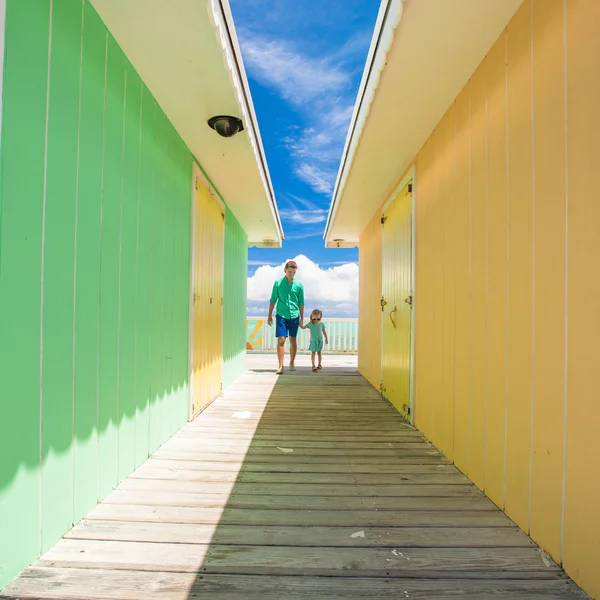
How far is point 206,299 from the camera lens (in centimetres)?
388

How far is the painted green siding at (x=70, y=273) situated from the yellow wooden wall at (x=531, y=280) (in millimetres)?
1844

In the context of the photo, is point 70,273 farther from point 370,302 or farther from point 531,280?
point 370,302

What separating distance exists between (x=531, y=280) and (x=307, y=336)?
8.26m

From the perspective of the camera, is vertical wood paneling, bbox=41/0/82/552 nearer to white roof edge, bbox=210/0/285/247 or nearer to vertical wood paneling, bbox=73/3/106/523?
vertical wood paneling, bbox=73/3/106/523

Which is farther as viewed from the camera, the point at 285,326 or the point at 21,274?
the point at 285,326

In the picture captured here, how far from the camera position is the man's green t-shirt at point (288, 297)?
595 centimetres

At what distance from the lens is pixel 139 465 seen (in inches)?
86.9

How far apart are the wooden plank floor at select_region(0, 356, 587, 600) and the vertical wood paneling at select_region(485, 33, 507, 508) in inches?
9.2

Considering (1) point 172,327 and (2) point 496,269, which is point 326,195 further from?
(2) point 496,269

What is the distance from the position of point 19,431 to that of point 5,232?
0.64 meters

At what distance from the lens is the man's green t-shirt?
5949 mm

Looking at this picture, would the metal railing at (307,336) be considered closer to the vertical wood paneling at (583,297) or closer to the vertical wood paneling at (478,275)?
the vertical wood paneling at (478,275)

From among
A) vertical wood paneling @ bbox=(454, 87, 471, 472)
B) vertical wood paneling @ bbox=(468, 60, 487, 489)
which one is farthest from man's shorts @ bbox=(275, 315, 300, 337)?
vertical wood paneling @ bbox=(468, 60, 487, 489)

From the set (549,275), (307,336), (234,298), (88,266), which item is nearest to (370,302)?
(234,298)
